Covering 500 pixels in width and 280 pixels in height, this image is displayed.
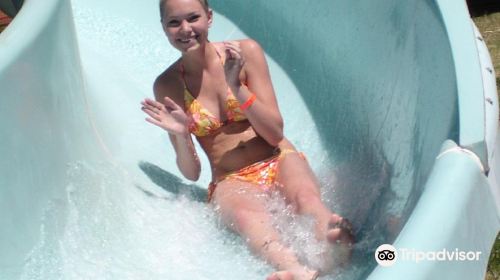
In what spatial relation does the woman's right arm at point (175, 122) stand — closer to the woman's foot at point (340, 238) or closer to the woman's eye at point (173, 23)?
the woman's eye at point (173, 23)

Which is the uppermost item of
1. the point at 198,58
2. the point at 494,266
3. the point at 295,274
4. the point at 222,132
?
the point at 198,58

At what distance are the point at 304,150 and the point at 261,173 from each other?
409 mm

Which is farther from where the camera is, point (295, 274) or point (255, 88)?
point (255, 88)

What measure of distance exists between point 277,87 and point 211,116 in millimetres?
734

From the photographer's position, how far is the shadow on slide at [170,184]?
9.43 feet

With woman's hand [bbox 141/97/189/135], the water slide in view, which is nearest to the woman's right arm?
woman's hand [bbox 141/97/189/135]

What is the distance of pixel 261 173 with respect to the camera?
104 inches

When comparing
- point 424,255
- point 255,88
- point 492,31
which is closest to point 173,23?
point 255,88

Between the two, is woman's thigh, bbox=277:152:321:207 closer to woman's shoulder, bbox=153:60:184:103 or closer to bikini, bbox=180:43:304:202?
bikini, bbox=180:43:304:202

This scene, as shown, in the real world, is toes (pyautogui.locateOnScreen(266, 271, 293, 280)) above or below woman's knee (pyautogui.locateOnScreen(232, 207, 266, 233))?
above

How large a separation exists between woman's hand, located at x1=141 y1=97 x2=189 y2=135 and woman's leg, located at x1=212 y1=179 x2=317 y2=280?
20cm

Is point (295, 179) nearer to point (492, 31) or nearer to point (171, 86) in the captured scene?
point (171, 86)

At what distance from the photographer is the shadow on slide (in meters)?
2.87

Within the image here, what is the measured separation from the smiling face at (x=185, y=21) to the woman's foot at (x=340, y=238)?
2.28 feet
